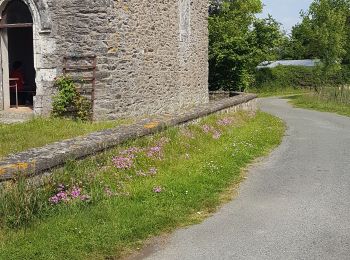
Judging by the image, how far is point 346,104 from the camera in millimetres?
29094

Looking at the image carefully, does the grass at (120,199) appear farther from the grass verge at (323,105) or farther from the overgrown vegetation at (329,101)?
the overgrown vegetation at (329,101)

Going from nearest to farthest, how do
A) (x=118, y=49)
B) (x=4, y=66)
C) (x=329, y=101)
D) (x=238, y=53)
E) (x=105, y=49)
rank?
(x=105, y=49) → (x=118, y=49) → (x=4, y=66) → (x=238, y=53) → (x=329, y=101)

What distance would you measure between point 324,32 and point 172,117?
3166cm

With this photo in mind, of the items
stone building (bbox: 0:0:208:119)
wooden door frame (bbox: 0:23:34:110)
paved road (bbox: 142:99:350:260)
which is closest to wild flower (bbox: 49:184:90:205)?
paved road (bbox: 142:99:350:260)

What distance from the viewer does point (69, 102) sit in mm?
12414

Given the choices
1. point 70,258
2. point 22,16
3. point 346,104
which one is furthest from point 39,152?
point 346,104

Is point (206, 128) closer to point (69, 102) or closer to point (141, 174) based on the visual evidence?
point (69, 102)

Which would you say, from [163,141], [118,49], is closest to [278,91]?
[118,49]

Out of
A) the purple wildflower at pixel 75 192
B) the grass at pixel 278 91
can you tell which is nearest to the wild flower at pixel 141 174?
the purple wildflower at pixel 75 192

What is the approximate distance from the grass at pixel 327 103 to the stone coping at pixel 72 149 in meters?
17.4

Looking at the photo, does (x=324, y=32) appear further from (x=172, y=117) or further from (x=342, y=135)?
(x=172, y=117)

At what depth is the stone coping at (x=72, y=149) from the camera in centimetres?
555

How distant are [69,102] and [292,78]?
3739cm

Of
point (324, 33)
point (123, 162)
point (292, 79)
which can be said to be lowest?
point (123, 162)
